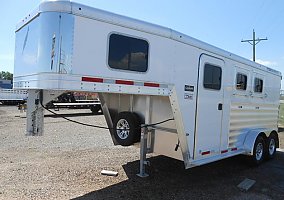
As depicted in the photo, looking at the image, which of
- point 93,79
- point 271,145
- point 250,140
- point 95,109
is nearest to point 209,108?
point 250,140

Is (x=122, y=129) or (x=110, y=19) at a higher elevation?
(x=110, y=19)

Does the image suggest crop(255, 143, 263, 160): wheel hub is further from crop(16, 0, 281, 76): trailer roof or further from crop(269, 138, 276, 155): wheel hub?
crop(16, 0, 281, 76): trailer roof

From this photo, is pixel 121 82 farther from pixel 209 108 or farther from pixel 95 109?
pixel 95 109

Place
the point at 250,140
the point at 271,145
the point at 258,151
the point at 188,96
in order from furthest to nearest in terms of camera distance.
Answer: the point at 271,145, the point at 258,151, the point at 250,140, the point at 188,96

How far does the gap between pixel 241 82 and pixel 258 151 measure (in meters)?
1.94

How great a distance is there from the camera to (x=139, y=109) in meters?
5.71

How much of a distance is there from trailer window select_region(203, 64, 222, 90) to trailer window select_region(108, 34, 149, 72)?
5.34 feet

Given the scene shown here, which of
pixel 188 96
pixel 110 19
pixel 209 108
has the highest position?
pixel 110 19

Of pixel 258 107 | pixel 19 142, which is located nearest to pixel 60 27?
pixel 258 107

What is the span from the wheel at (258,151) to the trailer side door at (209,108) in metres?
1.63

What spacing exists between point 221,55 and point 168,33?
1.71m

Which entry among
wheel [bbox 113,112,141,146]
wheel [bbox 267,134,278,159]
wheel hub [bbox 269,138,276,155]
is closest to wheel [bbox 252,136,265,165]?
wheel [bbox 267,134,278,159]

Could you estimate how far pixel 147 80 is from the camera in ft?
14.3

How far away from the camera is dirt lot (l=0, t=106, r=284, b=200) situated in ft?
15.8
